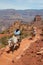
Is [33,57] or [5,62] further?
[5,62]

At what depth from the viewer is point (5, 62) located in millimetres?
11789

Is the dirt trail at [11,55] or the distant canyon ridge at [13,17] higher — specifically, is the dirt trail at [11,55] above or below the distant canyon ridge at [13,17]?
above

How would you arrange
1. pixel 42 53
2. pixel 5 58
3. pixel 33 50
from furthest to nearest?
pixel 5 58
pixel 33 50
pixel 42 53

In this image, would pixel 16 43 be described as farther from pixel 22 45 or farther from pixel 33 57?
pixel 33 57

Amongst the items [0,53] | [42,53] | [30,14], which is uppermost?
[42,53]

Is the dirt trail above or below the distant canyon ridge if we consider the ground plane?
above

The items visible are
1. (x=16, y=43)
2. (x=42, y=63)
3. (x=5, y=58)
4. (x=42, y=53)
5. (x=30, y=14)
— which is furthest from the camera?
(x=30, y=14)

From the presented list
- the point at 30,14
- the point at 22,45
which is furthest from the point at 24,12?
the point at 22,45

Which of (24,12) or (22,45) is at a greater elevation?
(22,45)

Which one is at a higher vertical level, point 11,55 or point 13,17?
point 11,55

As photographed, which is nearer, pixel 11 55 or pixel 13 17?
pixel 11 55

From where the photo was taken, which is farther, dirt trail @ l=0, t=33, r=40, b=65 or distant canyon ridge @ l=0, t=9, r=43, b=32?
distant canyon ridge @ l=0, t=9, r=43, b=32

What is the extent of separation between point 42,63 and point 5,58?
3.38 meters

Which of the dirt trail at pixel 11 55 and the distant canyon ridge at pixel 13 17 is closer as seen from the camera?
the dirt trail at pixel 11 55
